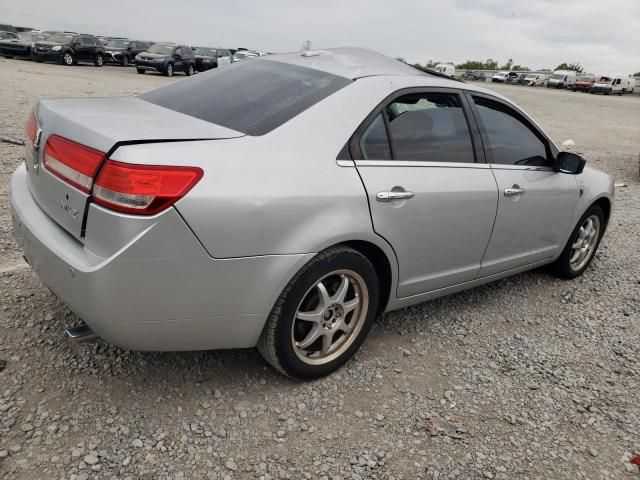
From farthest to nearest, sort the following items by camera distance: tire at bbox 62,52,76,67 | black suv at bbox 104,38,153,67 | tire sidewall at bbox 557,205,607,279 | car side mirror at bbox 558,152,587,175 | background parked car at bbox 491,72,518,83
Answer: background parked car at bbox 491,72,518,83 → black suv at bbox 104,38,153,67 → tire at bbox 62,52,76,67 → tire sidewall at bbox 557,205,607,279 → car side mirror at bbox 558,152,587,175

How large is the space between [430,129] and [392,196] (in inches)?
24.1

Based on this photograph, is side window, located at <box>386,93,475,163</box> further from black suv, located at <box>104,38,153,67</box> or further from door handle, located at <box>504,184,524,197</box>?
black suv, located at <box>104,38,153,67</box>

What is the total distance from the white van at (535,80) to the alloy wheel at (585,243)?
5649 cm

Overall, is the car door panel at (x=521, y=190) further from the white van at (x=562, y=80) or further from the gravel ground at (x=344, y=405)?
the white van at (x=562, y=80)

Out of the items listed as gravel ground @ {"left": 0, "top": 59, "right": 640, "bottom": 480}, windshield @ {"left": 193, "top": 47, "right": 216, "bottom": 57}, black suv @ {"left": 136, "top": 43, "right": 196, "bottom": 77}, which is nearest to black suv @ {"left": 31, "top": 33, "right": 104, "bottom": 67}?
black suv @ {"left": 136, "top": 43, "right": 196, "bottom": 77}

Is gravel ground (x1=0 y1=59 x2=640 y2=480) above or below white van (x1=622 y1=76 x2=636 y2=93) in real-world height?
below

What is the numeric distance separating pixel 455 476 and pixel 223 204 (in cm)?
150

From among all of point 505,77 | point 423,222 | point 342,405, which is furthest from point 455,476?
point 505,77

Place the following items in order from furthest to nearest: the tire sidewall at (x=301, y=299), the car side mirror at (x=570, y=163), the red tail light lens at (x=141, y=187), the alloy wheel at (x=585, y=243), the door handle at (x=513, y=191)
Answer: the alloy wheel at (x=585, y=243) → the car side mirror at (x=570, y=163) → the door handle at (x=513, y=191) → the tire sidewall at (x=301, y=299) → the red tail light lens at (x=141, y=187)

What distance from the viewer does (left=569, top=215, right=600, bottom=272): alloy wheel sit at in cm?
442

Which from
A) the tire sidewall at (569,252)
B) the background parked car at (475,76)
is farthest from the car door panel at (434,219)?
the background parked car at (475,76)

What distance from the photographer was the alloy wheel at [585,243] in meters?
4.42

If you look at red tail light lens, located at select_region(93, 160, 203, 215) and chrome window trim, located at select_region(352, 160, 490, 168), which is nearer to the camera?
red tail light lens, located at select_region(93, 160, 203, 215)

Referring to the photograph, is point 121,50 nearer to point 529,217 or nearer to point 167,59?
point 167,59
